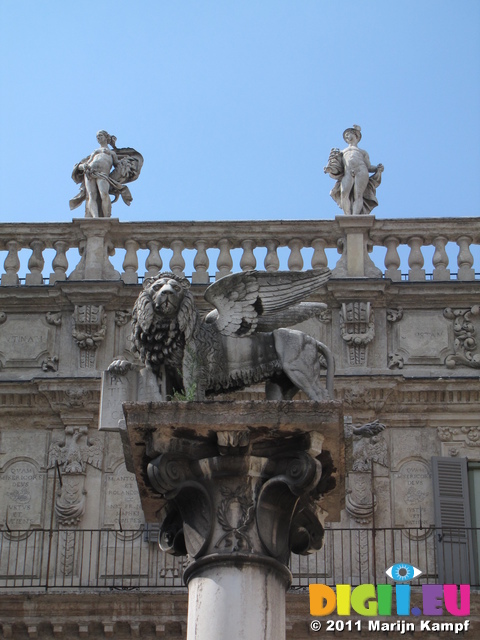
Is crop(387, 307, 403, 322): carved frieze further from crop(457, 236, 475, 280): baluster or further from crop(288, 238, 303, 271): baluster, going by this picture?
crop(288, 238, 303, 271): baluster

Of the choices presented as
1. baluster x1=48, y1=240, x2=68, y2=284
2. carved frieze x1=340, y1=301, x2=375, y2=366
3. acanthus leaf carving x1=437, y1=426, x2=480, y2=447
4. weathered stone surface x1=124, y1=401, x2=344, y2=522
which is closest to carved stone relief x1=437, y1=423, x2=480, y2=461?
acanthus leaf carving x1=437, y1=426, x2=480, y2=447

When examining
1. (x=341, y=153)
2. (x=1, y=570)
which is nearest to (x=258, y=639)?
(x=1, y=570)

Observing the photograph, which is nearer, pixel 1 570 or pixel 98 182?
pixel 1 570

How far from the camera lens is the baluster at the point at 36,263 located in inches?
975

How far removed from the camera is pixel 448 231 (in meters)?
24.7

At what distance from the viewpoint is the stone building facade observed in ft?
73.2

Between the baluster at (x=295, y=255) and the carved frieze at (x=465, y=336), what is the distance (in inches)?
92.5

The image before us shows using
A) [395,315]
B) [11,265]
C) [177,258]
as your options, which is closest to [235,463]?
[395,315]

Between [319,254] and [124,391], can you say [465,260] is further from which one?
[124,391]

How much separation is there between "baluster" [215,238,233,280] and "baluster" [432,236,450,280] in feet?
10.4

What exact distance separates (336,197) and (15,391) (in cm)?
591

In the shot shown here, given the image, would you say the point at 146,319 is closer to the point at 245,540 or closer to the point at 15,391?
the point at 245,540

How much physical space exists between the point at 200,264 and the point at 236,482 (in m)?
12.0

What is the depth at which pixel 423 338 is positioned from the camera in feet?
79.0
